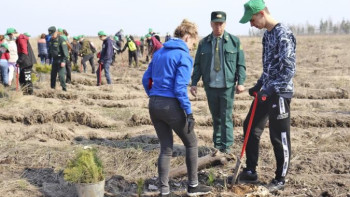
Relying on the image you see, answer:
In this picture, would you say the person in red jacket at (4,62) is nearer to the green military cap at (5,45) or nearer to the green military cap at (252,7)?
the green military cap at (5,45)

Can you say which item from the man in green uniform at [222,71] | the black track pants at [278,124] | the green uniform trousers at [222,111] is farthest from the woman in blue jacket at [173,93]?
the green uniform trousers at [222,111]

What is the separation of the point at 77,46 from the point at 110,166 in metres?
12.3

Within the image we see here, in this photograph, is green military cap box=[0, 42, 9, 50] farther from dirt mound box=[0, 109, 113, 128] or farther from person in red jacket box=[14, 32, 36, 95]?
dirt mound box=[0, 109, 113, 128]

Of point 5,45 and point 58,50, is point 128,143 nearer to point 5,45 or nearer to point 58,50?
point 58,50

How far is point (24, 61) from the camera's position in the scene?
366 inches

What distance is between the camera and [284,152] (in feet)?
13.0

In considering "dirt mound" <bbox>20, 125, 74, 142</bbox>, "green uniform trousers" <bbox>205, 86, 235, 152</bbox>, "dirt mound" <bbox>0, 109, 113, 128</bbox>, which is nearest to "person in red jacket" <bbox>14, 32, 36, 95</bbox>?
"dirt mound" <bbox>0, 109, 113, 128</bbox>

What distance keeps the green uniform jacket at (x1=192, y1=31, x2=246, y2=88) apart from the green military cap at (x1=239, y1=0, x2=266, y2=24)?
1.26m

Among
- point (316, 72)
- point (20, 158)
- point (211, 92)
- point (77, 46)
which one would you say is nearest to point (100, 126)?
point (20, 158)

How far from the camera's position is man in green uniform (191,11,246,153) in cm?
508

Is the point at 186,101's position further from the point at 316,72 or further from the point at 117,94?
the point at 316,72

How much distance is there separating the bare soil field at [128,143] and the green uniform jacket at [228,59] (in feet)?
3.64

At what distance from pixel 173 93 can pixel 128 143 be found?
262 cm

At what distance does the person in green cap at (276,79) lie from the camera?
12.2ft
